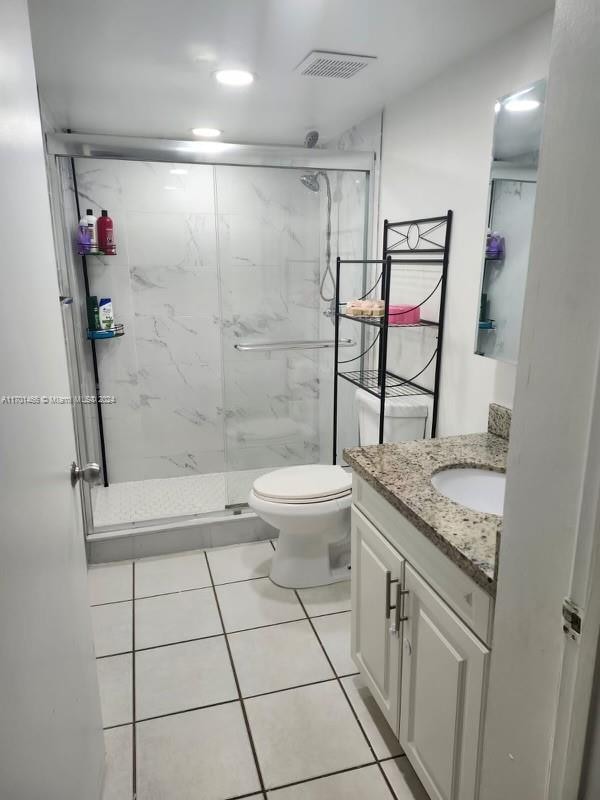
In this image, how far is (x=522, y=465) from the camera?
0.84 meters

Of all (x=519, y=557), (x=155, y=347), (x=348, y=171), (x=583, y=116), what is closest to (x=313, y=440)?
(x=155, y=347)

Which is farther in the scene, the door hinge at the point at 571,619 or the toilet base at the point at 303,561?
the toilet base at the point at 303,561

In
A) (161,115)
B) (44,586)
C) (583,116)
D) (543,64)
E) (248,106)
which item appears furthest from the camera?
(161,115)

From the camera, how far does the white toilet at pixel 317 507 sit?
2.35 meters

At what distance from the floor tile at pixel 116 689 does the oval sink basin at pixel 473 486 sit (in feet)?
4.25

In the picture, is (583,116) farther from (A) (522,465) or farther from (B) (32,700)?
(B) (32,700)

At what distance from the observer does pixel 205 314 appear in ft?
11.5

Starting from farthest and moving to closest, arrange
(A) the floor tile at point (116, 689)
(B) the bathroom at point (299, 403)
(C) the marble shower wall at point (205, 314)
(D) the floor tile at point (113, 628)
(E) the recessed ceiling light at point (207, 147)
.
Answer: (C) the marble shower wall at point (205, 314), (E) the recessed ceiling light at point (207, 147), (D) the floor tile at point (113, 628), (A) the floor tile at point (116, 689), (B) the bathroom at point (299, 403)

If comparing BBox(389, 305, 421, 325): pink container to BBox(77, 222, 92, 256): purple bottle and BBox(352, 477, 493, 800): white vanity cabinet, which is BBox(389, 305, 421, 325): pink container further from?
BBox(77, 222, 92, 256): purple bottle

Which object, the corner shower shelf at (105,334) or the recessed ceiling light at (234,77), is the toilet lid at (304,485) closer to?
the corner shower shelf at (105,334)

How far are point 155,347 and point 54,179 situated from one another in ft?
3.78

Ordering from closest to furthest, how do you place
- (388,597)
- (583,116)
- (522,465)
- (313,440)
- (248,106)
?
(583,116) < (522,465) < (388,597) < (248,106) < (313,440)

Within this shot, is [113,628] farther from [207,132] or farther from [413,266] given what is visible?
[207,132]

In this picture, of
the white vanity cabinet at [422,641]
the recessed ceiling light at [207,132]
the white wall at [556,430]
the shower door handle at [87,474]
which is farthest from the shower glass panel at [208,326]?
the white wall at [556,430]
